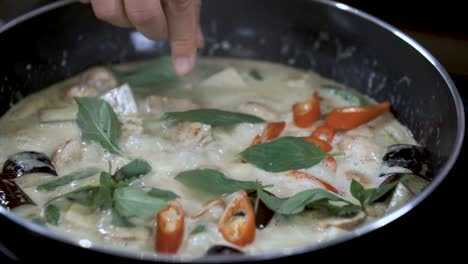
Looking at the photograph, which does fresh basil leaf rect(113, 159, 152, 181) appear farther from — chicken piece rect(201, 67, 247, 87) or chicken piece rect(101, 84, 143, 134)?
chicken piece rect(201, 67, 247, 87)

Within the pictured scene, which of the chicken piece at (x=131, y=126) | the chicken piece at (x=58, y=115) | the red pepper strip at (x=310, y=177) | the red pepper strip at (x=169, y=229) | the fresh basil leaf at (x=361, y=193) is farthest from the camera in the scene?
the chicken piece at (x=58, y=115)

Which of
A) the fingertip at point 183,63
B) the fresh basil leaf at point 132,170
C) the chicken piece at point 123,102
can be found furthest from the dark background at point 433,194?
the fingertip at point 183,63

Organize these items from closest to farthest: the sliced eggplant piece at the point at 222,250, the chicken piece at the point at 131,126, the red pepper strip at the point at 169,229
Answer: the sliced eggplant piece at the point at 222,250 → the red pepper strip at the point at 169,229 → the chicken piece at the point at 131,126

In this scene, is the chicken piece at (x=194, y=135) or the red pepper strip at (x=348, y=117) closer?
→ the chicken piece at (x=194, y=135)

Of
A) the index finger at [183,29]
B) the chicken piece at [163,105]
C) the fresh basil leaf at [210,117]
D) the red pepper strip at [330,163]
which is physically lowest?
the red pepper strip at [330,163]

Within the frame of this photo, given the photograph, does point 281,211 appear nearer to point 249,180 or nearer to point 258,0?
point 249,180

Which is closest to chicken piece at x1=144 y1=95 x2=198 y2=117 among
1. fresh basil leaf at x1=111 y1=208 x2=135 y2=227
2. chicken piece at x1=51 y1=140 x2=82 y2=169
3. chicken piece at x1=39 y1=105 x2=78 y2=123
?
chicken piece at x1=39 y1=105 x2=78 y2=123

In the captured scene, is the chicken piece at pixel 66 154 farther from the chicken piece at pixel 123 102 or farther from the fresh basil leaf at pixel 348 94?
the fresh basil leaf at pixel 348 94
